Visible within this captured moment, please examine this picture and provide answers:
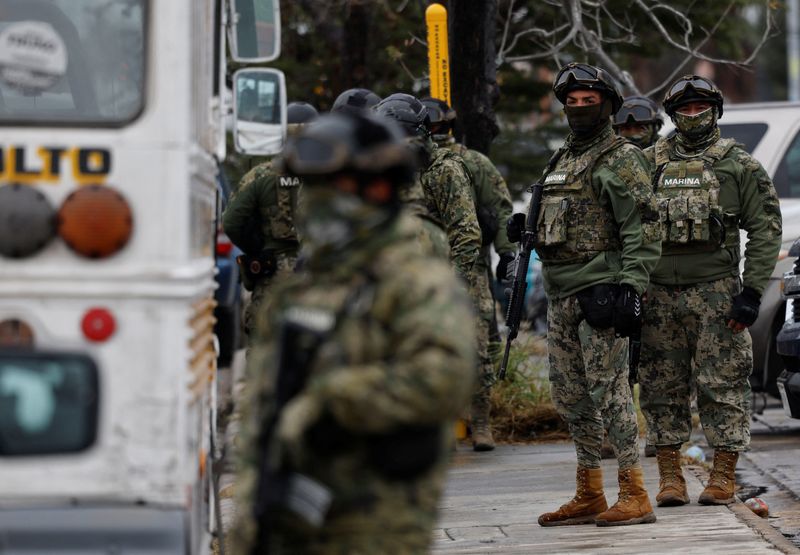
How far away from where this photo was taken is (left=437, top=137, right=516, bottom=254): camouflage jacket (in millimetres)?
9375

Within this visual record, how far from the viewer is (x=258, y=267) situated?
305 inches

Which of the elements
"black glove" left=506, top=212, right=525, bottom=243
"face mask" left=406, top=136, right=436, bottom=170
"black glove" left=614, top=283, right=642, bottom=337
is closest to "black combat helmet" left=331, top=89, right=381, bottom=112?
"face mask" left=406, top=136, right=436, bottom=170

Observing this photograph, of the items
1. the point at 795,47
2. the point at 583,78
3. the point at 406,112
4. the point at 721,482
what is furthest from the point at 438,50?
the point at 795,47

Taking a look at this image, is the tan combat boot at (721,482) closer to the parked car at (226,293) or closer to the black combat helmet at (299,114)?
the black combat helmet at (299,114)

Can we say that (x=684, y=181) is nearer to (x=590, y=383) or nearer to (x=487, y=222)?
(x=590, y=383)

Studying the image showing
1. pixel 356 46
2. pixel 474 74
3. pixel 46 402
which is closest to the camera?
Result: pixel 46 402

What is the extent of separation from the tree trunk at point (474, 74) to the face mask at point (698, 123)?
3.12 meters

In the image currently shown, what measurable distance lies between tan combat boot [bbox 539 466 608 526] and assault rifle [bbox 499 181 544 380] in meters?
1.14

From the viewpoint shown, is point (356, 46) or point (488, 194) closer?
point (488, 194)

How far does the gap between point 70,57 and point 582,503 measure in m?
3.86

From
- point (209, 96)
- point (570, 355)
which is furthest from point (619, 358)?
point (209, 96)

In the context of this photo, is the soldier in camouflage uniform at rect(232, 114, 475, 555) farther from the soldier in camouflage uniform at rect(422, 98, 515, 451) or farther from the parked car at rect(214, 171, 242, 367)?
the parked car at rect(214, 171, 242, 367)

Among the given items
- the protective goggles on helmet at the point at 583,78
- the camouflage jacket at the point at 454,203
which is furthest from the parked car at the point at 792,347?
the camouflage jacket at the point at 454,203

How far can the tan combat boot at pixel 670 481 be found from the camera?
768 centimetres
